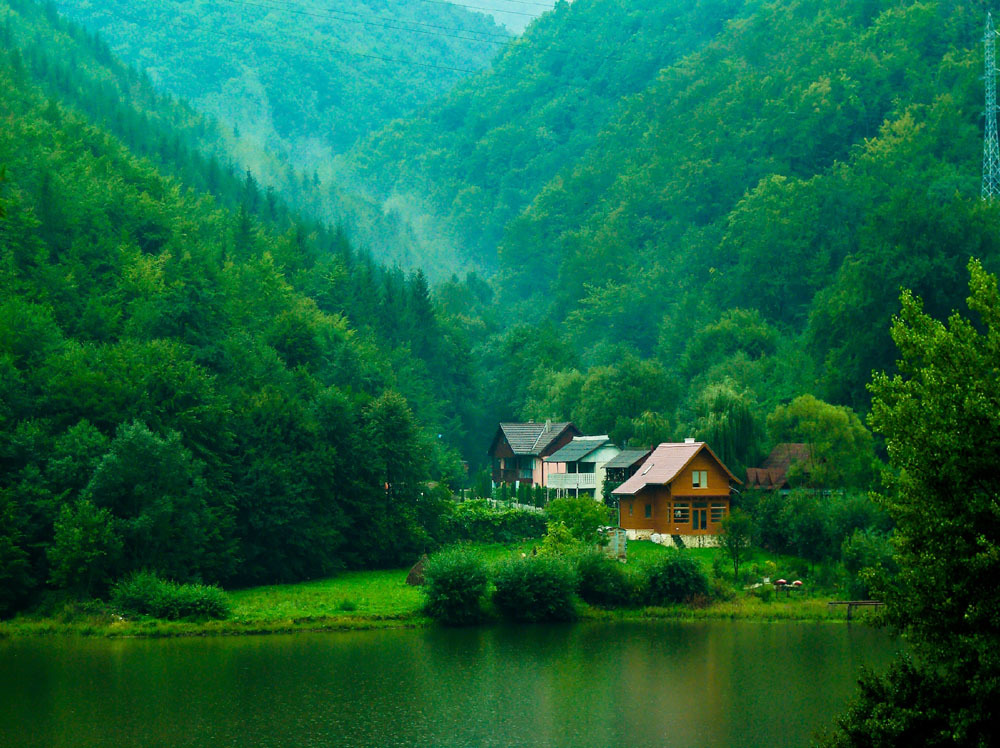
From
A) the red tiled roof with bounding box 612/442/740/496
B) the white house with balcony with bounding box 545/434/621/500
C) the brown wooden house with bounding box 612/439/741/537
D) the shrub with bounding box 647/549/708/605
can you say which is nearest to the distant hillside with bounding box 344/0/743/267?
the white house with balcony with bounding box 545/434/621/500

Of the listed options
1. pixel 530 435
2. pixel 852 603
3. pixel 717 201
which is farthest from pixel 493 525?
pixel 717 201

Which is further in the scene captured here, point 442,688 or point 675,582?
point 675,582

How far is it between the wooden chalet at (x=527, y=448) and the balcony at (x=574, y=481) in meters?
0.75

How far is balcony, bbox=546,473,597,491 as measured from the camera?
80375 mm

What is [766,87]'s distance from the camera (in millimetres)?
129750

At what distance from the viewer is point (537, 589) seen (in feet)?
156

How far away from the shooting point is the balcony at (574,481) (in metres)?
80.4

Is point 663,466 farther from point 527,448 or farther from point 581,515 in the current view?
point 527,448

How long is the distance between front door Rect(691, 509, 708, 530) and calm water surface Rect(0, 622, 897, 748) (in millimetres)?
20520

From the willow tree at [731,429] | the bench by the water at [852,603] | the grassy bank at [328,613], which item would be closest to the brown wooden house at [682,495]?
the willow tree at [731,429]

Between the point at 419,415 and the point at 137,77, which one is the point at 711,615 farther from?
the point at 137,77

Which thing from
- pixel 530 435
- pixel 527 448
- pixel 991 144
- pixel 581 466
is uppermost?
pixel 991 144

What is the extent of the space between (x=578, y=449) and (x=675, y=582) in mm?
32240

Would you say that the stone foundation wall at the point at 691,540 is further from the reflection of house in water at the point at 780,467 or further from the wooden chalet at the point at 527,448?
the wooden chalet at the point at 527,448
